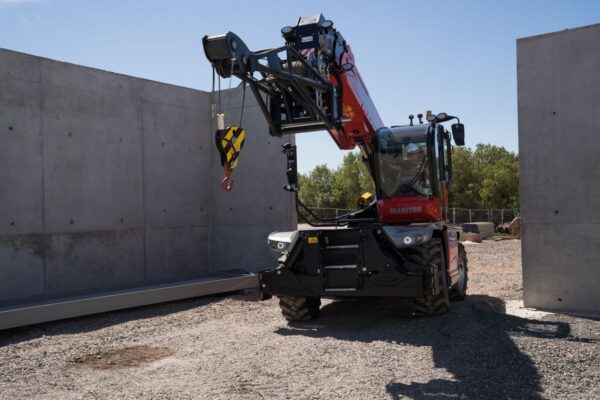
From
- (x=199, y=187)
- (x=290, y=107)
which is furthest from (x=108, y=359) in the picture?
(x=199, y=187)

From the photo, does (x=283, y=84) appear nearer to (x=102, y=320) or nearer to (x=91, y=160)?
(x=102, y=320)

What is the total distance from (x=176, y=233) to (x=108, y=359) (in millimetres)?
5433

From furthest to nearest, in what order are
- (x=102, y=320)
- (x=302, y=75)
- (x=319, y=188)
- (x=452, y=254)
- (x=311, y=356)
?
(x=319, y=188) < (x=102, y=320) < (x=452, y=254) < (x=302, y=75) < (x=311, y=356)

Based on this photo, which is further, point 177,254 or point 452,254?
point 177,254

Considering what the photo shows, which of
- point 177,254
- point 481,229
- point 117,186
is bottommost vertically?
point 481,229

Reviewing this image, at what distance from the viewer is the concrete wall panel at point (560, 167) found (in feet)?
25.2

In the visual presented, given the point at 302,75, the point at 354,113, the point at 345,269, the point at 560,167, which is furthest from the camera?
the point at 560,167

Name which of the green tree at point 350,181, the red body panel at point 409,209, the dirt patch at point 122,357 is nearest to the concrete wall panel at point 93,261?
the dirt patch at point 122,357

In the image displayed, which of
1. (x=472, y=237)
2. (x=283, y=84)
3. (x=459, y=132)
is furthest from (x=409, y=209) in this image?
(x=472, y=237)

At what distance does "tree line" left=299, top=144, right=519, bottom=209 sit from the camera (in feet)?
164

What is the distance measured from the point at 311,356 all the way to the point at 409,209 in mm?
2620

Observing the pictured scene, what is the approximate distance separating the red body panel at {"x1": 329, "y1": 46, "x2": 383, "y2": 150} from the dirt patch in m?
3.40

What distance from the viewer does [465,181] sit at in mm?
52625

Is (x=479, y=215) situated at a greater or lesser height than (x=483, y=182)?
lesser
